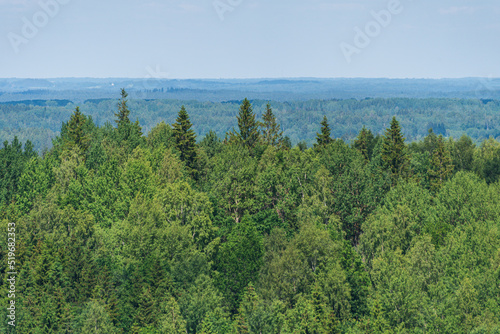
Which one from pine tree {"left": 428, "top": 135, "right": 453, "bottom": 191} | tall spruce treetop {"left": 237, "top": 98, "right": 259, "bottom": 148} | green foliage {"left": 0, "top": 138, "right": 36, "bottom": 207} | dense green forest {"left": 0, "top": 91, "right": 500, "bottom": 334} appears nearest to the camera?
dense green forest {"left": 0, "top": 91, "right": 500, "bottom": 334}

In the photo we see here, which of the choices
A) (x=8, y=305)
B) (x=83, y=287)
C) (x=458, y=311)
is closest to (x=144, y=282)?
(x=83, y=287)

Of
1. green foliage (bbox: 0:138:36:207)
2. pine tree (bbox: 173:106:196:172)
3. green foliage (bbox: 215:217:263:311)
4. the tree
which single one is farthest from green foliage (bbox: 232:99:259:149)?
the tree

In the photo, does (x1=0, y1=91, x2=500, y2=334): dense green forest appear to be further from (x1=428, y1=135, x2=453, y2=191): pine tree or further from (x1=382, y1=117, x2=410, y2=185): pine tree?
(x1=428, y1=135, x2=453, y2=191): pine tree

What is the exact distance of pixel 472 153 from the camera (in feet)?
425

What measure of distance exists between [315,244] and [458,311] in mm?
18110

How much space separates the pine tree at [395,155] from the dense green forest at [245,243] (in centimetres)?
24

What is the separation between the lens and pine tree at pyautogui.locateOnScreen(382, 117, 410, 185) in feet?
370

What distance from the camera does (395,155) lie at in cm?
11256

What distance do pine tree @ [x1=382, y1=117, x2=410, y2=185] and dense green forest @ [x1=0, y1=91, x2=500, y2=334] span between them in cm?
24

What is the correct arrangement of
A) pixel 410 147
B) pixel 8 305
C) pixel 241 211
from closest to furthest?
pixel 8 305 < pixel 241 211 < pixel 410 147

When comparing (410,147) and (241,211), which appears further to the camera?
(410,147)

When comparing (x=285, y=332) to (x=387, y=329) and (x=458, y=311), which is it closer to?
(x=387, y=329)

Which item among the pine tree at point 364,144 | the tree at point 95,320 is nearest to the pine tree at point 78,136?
the tree at point 95,320

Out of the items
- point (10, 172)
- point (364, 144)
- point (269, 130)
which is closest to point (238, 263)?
point (10, 172)
